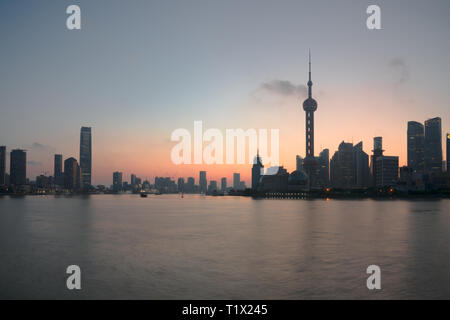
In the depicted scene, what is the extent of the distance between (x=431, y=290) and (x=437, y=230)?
170ft

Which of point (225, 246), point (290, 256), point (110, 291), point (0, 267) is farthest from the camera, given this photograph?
point (225, 246)

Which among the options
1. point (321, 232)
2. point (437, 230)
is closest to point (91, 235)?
point (321, 232)

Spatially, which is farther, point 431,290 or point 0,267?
point 0,267

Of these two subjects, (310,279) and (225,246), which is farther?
(225,246)

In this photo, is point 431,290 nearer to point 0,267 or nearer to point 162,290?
point 162,290

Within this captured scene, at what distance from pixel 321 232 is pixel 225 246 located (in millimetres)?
26403

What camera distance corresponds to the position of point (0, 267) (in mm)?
38062

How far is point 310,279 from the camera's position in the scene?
3316 cm
